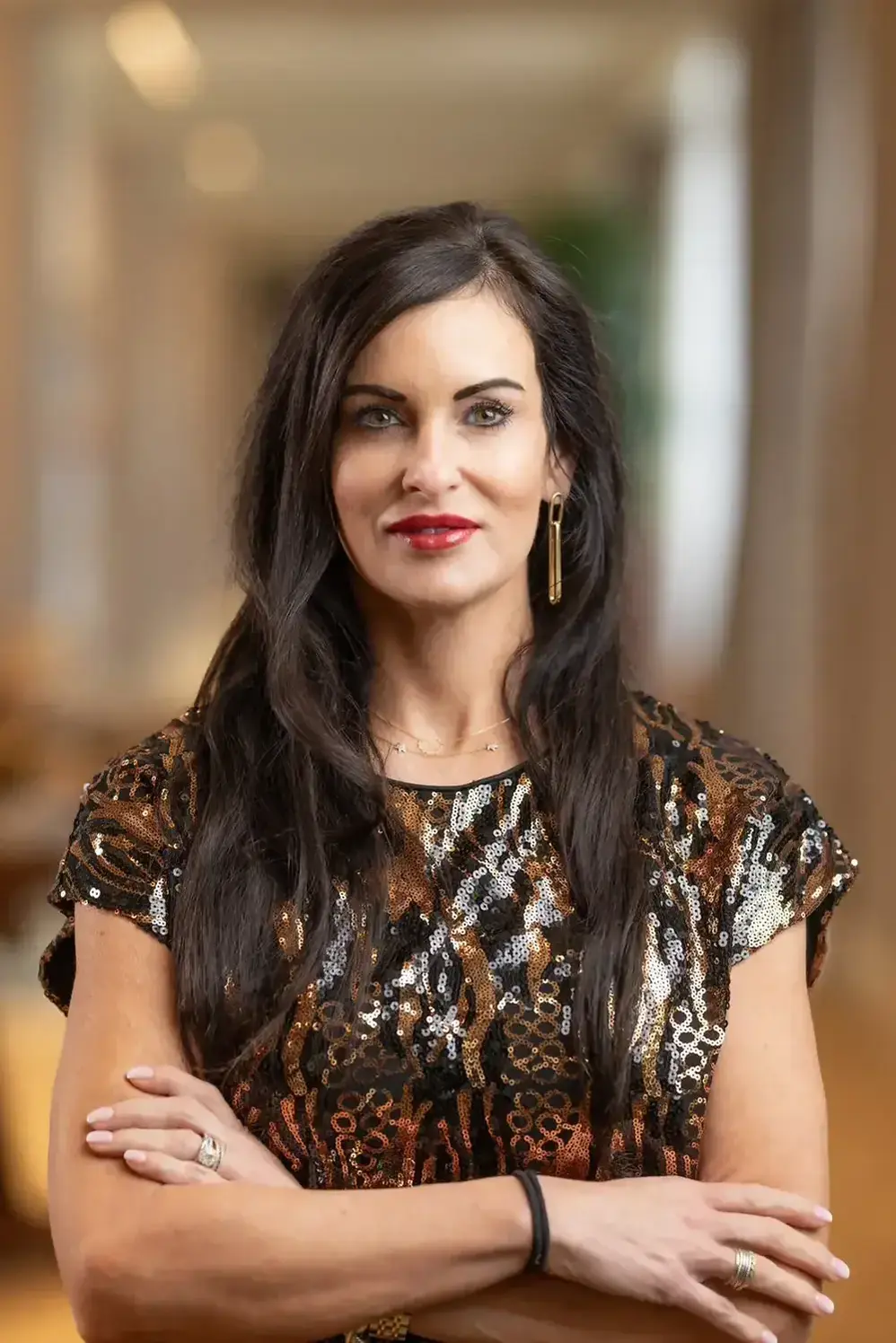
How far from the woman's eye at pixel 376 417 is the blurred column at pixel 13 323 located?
6.91 feet

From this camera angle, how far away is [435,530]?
1.33m

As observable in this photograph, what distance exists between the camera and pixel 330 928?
1.33 metres

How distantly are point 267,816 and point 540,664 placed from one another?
1.00 ft

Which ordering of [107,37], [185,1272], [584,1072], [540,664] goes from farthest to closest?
1. [107,37]
2. [540,664]
3. [584,1072]
4. [185,1272]

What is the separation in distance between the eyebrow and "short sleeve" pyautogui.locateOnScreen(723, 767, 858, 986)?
0.45 meters

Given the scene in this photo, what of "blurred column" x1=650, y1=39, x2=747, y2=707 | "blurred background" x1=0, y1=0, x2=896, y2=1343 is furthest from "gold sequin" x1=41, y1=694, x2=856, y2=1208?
"blurred column" x1=650, y1=39, x2=747, y2=707

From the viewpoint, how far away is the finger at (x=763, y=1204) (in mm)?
1229

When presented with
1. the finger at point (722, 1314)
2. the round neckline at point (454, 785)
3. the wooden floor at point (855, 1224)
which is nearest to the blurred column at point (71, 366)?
the wooden floor at point (855, 1224)

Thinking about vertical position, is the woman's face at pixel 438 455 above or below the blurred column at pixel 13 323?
below

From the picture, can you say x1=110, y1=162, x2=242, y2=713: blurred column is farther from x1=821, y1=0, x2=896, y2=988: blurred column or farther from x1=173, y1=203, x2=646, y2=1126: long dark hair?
x1=173, y1=203, x2=646, y2=1126: long dark hair

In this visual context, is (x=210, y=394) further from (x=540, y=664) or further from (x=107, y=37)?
(x=540, y=664)

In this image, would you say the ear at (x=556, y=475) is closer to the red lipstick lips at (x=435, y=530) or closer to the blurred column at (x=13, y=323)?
the red lipstick lips at (x=435, y=530)

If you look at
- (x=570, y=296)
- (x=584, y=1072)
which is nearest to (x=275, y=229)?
(x=570, y=296)

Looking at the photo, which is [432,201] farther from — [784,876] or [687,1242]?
[687,1242]
